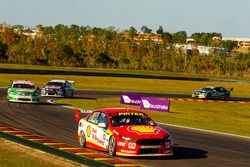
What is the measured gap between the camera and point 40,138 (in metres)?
20.2

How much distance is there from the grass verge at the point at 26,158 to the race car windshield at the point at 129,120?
208cm

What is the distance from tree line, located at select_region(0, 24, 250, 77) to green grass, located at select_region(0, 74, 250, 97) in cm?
2688

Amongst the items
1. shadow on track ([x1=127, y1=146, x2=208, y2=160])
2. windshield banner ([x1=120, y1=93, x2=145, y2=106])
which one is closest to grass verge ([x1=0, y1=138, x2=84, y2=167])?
shadow on track ([x1=127, y1=146, x2=208, y2=160])

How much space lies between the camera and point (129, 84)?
251ft

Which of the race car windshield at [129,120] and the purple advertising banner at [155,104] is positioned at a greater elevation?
the race car windshield at [129,120]

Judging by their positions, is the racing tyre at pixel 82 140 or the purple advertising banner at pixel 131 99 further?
the purple advertising banner at pixel 131 99

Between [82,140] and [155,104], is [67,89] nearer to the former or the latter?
[155,104]

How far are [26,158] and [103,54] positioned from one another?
99607 millimetres

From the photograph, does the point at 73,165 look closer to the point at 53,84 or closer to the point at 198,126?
the point at 198,126

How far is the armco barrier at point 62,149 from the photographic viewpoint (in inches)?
592

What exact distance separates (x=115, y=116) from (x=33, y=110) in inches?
654

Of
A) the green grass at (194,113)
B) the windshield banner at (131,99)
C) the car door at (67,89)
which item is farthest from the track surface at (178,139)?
the car door at (67,89)

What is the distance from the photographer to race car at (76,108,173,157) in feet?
52.2

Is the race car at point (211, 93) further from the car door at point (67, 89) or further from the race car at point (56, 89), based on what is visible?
the race car at point (56, 89)
